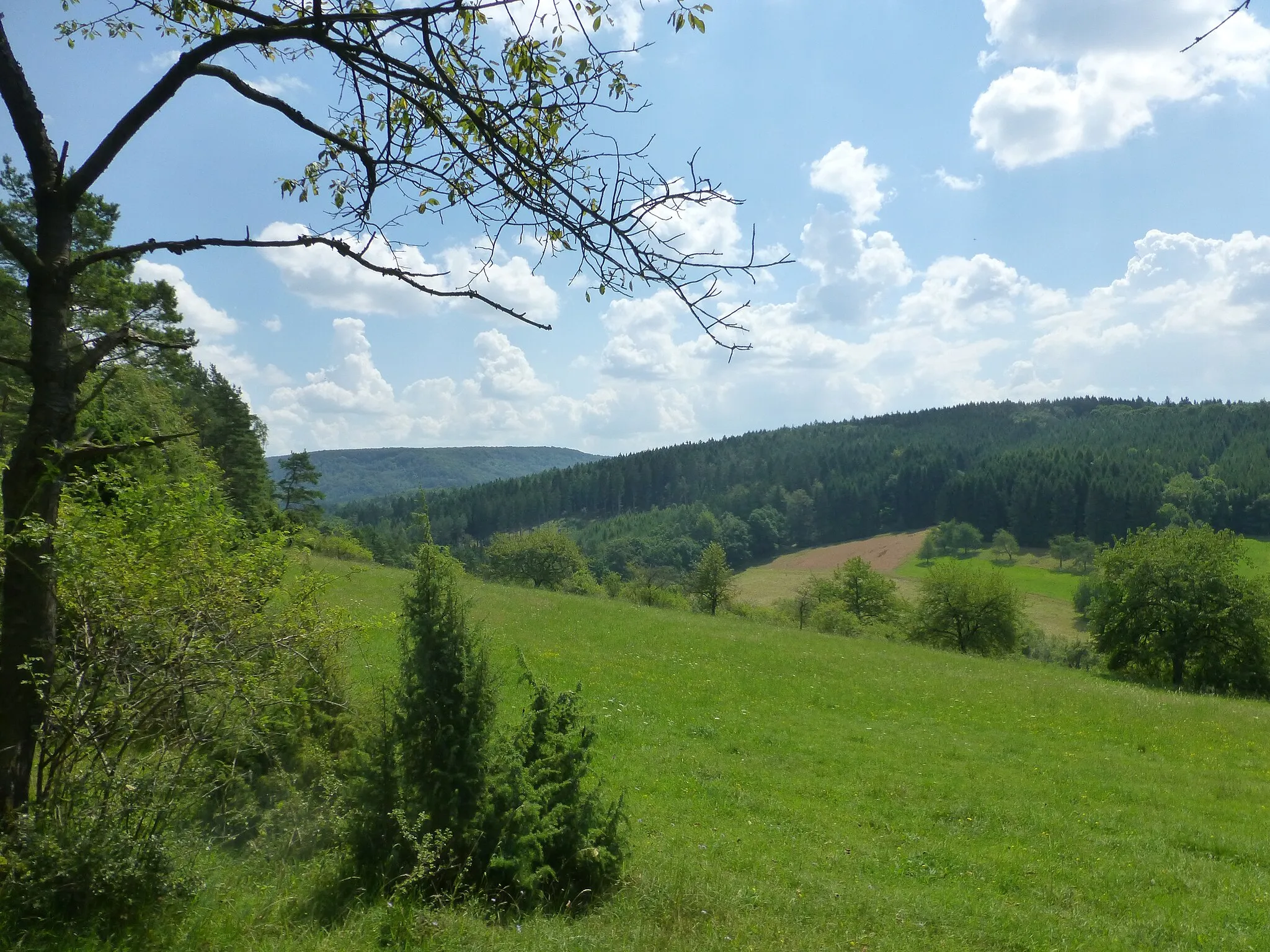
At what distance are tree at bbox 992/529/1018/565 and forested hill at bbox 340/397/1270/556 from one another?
20.3 feet

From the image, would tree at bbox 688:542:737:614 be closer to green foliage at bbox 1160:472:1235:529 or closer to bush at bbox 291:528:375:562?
bush at bbox 291:528:375:562

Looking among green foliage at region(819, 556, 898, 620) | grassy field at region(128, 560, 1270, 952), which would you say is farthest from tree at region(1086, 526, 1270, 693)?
green foliage at region(819, 556, 898, 620)

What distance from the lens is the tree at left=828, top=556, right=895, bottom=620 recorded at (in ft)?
180

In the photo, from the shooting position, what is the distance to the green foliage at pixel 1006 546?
3920 inches

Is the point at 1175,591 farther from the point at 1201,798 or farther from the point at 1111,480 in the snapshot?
the point at 1111,480

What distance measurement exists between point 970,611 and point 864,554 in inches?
2659

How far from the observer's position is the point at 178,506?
241 inches

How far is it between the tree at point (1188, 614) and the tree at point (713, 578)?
68.7 ft

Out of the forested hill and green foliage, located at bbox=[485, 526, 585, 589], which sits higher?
the forested hill

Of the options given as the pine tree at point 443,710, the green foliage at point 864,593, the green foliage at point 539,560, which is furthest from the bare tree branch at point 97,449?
the green foliage at point 539,560

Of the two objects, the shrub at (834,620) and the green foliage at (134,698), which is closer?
the green foliage at (134,698)

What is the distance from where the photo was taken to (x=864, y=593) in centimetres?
5512

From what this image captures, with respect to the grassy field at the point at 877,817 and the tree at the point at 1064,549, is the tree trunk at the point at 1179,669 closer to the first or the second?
the grassy field at the point at 877,817

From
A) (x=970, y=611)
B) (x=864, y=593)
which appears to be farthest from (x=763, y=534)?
(x=970, y=611)
